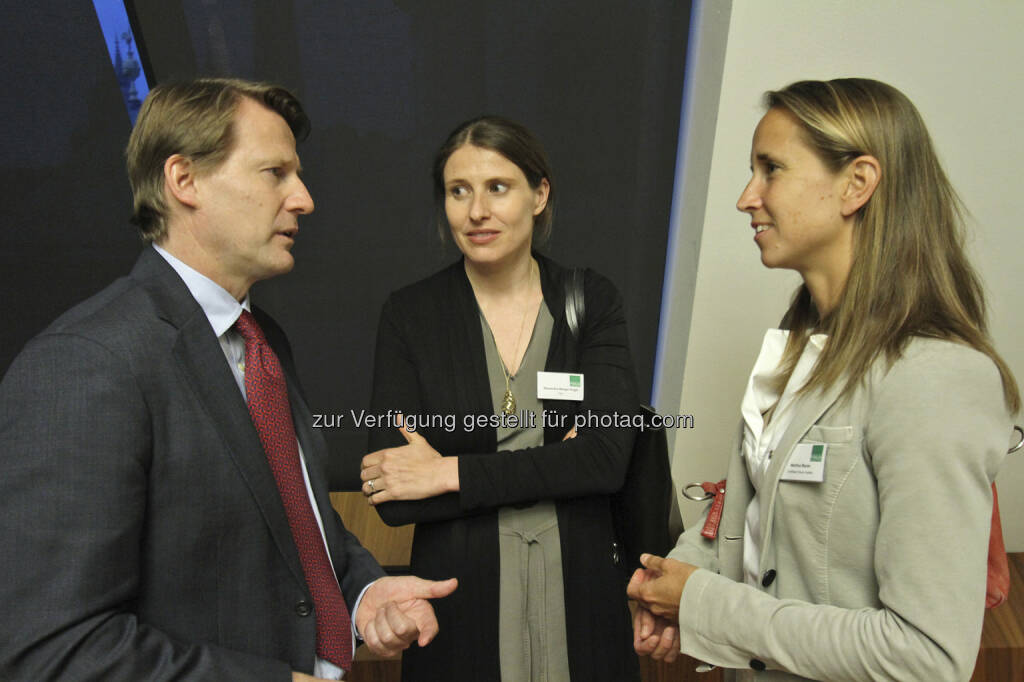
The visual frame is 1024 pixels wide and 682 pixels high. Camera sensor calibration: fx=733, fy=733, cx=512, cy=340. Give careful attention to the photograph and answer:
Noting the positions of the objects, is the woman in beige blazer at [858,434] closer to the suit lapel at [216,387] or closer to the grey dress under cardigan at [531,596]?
the grey dress under cardigan at [531,596]

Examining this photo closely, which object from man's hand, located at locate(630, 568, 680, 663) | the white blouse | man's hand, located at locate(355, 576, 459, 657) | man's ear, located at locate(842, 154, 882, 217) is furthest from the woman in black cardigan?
man's ear, located at locate(842, 154, 882, 217)

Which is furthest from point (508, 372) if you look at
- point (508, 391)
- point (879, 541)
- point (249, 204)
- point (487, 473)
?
point (879, 541)

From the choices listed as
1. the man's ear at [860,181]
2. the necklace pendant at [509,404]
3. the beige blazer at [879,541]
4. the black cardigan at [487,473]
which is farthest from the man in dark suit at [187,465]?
the man's ear at [860,181]

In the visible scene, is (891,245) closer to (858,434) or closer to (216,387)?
(858,434)

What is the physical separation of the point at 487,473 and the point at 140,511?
0.93 meters

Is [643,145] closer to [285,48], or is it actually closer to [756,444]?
[285,48]

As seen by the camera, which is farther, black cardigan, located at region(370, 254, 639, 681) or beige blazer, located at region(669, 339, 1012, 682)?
black cardigan, located at region(370, 254, 639, 681)

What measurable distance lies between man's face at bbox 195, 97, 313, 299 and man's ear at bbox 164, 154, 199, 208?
0.04ft

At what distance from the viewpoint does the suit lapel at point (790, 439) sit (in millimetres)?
1312

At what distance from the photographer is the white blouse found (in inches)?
57.2

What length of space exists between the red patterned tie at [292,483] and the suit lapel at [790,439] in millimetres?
864

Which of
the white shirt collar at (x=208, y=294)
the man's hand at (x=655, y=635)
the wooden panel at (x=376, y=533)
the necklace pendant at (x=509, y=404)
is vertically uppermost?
the white shirt collar at (x=208, y=294)

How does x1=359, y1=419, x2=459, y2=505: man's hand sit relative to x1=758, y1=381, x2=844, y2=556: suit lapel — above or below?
below

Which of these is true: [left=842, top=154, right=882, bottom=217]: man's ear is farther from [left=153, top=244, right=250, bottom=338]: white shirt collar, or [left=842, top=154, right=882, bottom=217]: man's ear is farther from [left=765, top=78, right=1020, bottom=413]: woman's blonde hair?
[left=153, top=244, right=250, bottom=338]: white shirt collar
